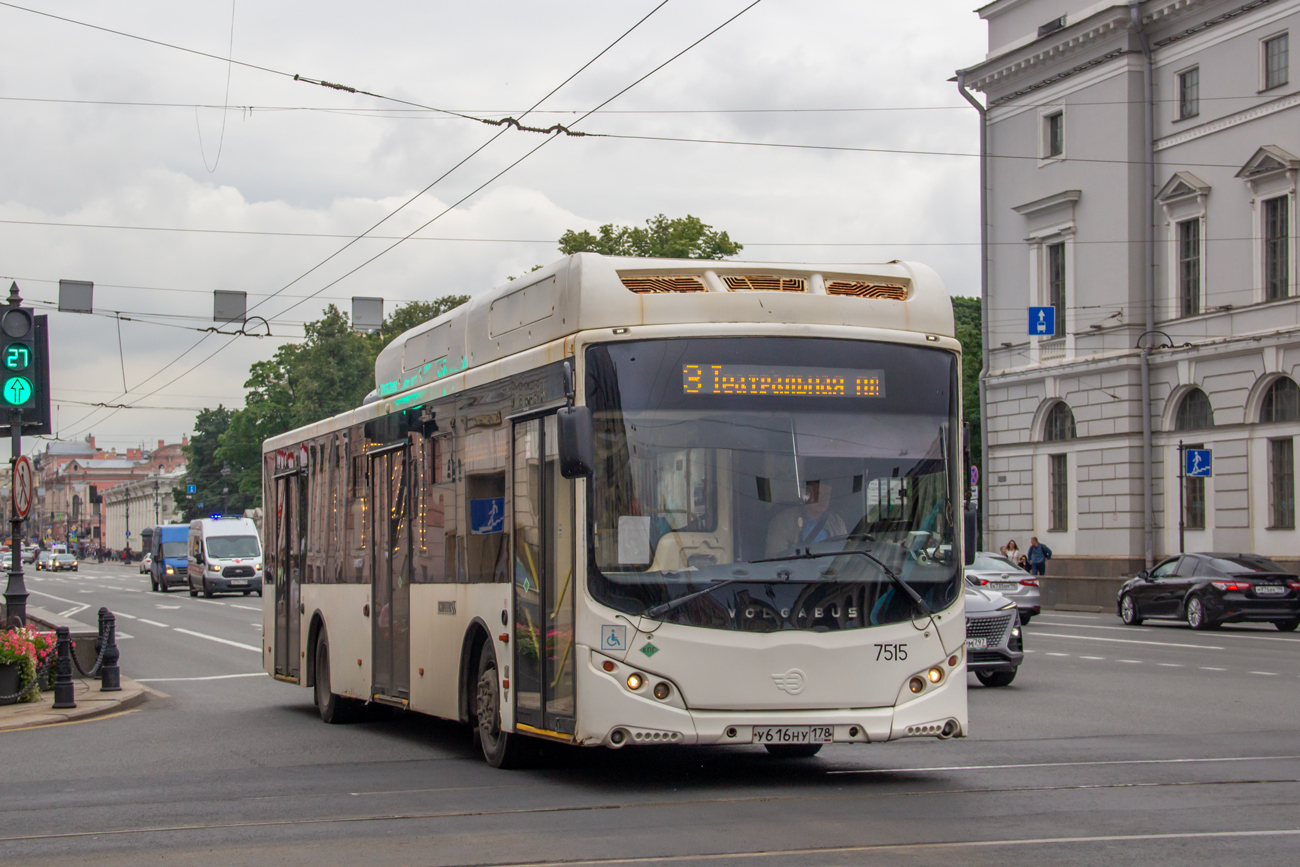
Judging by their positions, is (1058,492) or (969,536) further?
(1058,492)

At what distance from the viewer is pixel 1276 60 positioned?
37500mm

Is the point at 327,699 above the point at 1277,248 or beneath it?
beneath

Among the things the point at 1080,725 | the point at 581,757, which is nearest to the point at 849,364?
the point at 581,757

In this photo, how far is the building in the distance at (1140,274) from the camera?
3788 cm

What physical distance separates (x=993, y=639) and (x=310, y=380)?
7045 cm

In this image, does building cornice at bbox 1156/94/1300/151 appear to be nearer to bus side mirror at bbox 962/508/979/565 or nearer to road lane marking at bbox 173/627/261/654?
road lane marking at bbox 173/627/261/654

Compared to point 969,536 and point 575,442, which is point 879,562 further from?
point 575,442

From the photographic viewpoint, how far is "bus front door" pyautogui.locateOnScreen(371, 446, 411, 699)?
13.3 meters

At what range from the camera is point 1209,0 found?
39.1m

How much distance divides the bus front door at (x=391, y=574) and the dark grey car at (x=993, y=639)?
7.09m

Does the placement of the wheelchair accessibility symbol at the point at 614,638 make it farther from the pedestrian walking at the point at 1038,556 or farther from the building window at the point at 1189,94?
the pedestrian walking at the point at 1038,556

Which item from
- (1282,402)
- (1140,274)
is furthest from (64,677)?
(1140,274)

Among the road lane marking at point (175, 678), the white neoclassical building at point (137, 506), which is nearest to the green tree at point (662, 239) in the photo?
the road lane marking at point (175, 678)

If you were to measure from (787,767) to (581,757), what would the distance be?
1508 mm
